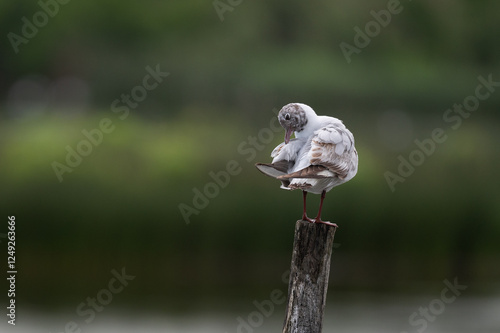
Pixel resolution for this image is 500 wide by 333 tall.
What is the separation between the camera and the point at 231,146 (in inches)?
723

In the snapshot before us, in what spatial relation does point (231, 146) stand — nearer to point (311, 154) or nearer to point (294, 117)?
point (294, 117)

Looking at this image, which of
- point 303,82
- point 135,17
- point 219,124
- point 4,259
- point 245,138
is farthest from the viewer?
point 135,17

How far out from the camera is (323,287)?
6.89 metres

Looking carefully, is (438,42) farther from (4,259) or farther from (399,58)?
(4,259)

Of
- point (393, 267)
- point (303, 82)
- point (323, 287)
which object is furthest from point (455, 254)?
point (323, 287)

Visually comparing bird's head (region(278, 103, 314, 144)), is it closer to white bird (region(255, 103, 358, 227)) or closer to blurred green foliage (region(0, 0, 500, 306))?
white bird (region(255, 103, 358, 227))

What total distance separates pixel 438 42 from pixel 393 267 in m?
10.2

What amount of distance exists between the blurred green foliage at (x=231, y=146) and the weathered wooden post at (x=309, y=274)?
26.3 ft

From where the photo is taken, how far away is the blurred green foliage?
630 inches

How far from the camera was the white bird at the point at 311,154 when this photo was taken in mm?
6711

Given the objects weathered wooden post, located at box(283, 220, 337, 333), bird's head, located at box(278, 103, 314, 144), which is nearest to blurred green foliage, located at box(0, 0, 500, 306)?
weathered wooden post, located at box(283, 220, 337, 333)

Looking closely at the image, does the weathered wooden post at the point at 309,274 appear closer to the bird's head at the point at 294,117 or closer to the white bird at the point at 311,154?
the white bird at the point at 311,154

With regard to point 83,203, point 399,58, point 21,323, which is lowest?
point 21,323

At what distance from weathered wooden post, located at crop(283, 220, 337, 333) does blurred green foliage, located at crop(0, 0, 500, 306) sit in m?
8.01
